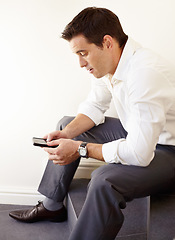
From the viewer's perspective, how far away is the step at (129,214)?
1564mm

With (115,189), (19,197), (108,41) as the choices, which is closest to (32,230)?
(19,197)

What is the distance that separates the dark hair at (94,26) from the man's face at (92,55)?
0.02m

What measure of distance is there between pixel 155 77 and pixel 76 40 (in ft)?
1.38

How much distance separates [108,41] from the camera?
153 centimetres

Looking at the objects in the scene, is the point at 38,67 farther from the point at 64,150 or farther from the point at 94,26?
the point at 64,150

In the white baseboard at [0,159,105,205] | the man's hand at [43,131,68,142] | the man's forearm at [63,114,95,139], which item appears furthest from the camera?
the white baseboard at [0,159,105,205]

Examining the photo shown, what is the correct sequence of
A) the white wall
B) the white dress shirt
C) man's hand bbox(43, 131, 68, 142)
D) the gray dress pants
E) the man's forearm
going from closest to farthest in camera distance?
the gray dress pants < the white dress shirt < man's hand bbox(43, 131, 68, 142) < the man's forearm < the white wall

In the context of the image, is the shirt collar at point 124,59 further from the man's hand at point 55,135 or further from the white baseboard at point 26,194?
the white baseboard at point 26,194

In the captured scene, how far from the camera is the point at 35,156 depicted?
2189 mm

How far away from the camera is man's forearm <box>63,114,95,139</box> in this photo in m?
1.79

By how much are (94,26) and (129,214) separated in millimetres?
985

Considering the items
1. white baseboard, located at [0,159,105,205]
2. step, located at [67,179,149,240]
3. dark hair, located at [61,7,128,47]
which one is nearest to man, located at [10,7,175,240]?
dark hair, located at [61,7,128,47]

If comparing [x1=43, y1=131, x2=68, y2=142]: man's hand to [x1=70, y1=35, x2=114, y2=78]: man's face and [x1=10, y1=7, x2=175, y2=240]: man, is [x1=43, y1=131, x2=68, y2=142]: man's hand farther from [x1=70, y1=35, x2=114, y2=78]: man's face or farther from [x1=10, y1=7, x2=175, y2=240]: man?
[x1=70, y1=35, x2=114, y2=78]: man's face

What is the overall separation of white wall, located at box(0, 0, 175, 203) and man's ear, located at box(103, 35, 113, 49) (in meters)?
0.51
